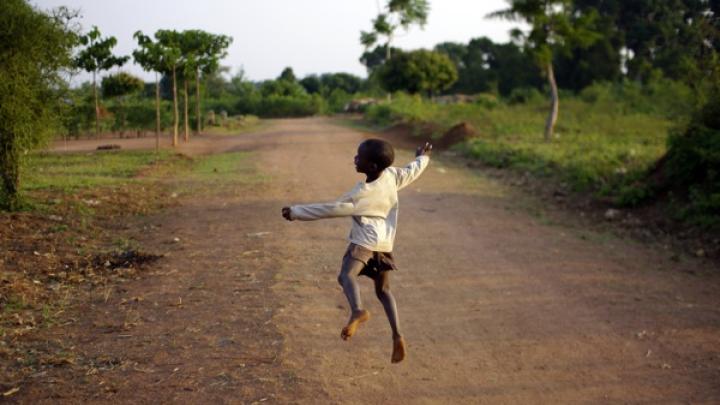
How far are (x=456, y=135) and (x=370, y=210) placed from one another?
1832 cm

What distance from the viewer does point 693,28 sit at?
12359 millimetres

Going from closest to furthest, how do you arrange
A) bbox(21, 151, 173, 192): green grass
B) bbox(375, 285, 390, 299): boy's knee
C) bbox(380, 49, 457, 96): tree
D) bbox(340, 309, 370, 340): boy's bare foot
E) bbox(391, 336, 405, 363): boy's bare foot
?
bbox(340, 309, 370, 340): boy's bare foot
bbox(391, 336, 405, 363): boy's bare foot
bbox(375, 285, 390, 299): boy's knee
bbox(21, 151, 173, 192): green grass
bbox(380, 49, 457, 96): tree

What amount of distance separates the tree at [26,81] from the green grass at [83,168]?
0.39m

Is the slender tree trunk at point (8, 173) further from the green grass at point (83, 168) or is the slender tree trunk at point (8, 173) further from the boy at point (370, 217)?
the boy at point (370, 217)

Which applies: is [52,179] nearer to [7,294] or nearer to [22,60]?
[22,60]

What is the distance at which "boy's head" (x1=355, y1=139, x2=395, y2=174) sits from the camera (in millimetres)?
4163

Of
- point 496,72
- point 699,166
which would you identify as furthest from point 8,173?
point 496,72

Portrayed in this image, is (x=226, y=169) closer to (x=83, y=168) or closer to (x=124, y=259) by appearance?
(x=83, y=168)

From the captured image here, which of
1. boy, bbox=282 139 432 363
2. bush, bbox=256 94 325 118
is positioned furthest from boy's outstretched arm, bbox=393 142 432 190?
bush, bbox=256 94 325 118

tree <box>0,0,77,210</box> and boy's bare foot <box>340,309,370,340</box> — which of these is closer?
boy's bare foot <box>340,309,370,340</box>

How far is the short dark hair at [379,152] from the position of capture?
13.6 feet

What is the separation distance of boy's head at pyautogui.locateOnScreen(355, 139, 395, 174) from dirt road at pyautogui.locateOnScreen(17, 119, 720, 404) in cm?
149

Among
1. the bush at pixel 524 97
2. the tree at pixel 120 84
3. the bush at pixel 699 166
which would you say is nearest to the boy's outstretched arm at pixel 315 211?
the bush at pixel 699 166

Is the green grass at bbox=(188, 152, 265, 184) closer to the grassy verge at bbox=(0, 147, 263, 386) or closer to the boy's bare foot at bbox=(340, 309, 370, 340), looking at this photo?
the grassy verge at bbox=(0, 147, 263, 386)
